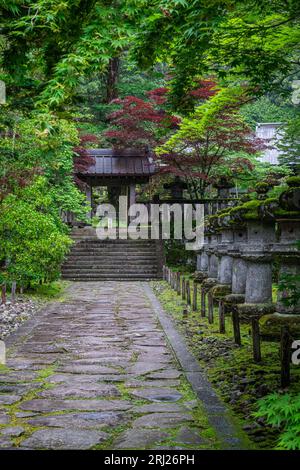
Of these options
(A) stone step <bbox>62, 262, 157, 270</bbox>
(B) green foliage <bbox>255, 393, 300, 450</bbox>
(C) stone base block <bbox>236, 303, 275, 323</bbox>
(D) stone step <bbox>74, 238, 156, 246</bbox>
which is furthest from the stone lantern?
(D) stone step <bbox>74, 238, 156, 246</bbox>

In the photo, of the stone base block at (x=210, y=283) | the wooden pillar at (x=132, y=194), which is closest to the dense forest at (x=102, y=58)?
the stone base block at (x=210, y=283)

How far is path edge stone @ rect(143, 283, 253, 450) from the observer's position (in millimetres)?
3633

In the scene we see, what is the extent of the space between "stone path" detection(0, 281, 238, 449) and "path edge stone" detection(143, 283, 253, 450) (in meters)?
0.08

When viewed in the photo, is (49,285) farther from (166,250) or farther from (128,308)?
(166,250)

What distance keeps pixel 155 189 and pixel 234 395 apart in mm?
22702

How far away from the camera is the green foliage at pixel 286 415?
113 inches

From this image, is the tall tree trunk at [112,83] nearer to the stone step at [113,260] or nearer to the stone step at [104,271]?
the stone step at [113,260]

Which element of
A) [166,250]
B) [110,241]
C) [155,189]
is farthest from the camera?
[155,189]

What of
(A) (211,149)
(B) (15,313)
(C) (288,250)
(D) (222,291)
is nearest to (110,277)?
(A) (211,149)

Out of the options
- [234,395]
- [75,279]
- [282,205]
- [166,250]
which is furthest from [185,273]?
[234,395]

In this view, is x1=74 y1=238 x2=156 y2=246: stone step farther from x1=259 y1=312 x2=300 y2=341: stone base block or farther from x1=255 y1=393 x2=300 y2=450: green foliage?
x1=255 y1=393 x2=300 y2=450: green foliage

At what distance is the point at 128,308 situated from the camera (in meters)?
11.0

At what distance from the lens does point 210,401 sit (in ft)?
15.0

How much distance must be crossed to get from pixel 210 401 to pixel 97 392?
3.73 ft
